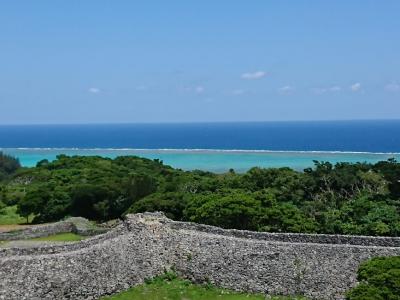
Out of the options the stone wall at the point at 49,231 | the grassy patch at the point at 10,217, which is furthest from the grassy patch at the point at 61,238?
the grassy patch at the point at 10,217

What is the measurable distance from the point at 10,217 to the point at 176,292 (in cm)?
3009

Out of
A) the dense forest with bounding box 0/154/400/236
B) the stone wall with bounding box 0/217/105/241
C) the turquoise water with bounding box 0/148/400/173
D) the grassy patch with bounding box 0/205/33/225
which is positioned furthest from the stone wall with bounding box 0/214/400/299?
the turquoise water with bounding box 0/148/400/173

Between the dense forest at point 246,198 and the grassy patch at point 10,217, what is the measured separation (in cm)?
95

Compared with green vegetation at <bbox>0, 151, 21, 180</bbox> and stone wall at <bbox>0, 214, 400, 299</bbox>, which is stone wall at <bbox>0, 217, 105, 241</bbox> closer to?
stone wall at <bbox>0, 214, 400, 299</bbox>

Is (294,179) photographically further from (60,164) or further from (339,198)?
(60,164)

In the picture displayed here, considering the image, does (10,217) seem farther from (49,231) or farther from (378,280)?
(378,280)

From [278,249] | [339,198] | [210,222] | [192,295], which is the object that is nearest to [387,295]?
[278,249]

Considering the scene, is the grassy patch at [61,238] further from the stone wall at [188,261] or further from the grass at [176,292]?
the grass at [176,292]

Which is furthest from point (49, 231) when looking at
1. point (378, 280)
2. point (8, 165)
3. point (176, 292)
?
point (8, 165)

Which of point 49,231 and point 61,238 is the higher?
point 49,231

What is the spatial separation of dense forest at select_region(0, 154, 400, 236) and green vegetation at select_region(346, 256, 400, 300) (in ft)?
30.0

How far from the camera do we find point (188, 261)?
2241 centimetres

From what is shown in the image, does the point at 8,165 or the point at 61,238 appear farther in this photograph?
the point at 8,165

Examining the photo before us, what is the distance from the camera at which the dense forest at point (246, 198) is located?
30.0 meters
